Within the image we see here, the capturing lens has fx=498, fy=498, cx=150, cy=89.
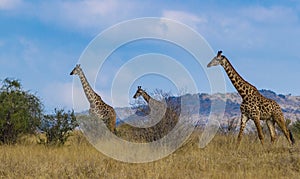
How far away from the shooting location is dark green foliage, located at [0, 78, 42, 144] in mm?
16250

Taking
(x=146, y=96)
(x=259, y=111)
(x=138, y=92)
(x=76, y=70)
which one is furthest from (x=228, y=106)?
(x=259, y=111)

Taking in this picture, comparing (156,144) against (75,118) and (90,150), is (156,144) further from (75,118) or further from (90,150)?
(75,118)

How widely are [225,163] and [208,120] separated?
5.29 m

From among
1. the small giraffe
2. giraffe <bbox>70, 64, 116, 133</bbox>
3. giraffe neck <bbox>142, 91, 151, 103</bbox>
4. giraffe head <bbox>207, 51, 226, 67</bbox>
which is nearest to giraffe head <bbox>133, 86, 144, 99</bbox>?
giraffe neck <bbox>142, 91, 151, 103</bbox>

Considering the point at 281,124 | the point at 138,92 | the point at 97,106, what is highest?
the point at 138,92

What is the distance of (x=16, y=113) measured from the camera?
16.4 metres

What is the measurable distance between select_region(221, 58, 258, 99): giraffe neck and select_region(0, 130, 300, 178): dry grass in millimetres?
2283

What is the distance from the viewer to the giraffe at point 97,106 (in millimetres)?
17391

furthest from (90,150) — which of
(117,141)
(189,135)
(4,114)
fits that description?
(4,114)

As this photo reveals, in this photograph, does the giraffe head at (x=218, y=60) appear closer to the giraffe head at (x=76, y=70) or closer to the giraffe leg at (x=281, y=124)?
the giraffe leg at (x=281, y=124)

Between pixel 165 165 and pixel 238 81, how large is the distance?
5669mm

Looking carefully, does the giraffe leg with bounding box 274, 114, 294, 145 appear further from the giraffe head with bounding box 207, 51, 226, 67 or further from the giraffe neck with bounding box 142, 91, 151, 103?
the giraffe neck with bounding box 142, 91, 151, 103

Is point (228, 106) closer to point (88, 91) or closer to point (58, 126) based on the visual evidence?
point (88, 91)

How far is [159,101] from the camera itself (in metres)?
15.6
